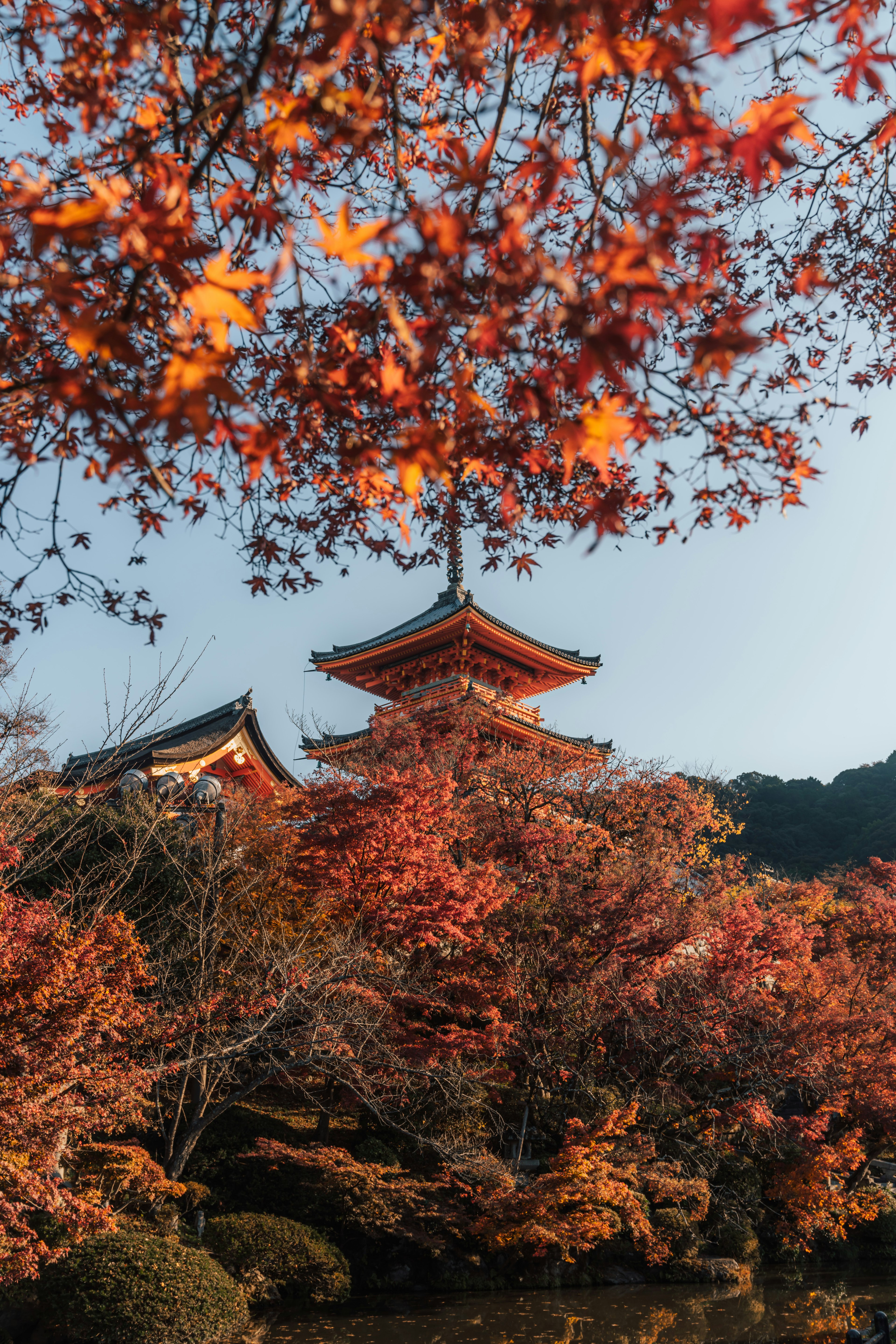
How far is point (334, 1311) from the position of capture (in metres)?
9.27

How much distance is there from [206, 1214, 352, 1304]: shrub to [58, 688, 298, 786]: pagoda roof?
8723 millimetres

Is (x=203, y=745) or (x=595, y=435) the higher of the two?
(x=203, y=745)

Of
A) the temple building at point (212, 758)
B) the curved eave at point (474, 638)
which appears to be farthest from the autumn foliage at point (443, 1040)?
the curved eave at point (474, 638)

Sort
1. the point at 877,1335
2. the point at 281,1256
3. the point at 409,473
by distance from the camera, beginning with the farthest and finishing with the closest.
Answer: the point at 281,1256, the point at 877,1335, the point at 409,473

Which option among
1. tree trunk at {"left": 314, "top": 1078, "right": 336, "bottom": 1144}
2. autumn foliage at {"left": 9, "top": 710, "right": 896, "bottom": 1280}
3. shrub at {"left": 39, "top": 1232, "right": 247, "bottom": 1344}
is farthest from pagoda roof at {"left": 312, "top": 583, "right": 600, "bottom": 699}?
shrub at {"left": 39, "top": 1232, "right": 247, "bottom": 1344}

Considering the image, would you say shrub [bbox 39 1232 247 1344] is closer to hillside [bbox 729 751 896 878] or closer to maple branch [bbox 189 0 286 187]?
maple branch [bbox 189 0 286 187]

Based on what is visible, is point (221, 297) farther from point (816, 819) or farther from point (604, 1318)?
point (816, 819)

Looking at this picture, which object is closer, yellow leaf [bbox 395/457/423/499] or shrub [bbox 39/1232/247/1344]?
yellow leaf [bbox 395/457/423/499]

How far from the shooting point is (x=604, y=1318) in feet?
32.4

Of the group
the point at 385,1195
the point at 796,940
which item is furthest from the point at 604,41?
the point at 796,940

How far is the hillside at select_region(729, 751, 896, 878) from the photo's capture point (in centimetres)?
4322

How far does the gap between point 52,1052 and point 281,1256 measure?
453 centimetres

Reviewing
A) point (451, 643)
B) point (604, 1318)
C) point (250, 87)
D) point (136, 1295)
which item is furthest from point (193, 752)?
point (250, 87)

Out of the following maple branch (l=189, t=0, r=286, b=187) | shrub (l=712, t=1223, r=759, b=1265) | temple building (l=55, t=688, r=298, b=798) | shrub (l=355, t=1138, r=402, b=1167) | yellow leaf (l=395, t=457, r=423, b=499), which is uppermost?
temple building (l=55, t=688, r=298, b=798)
